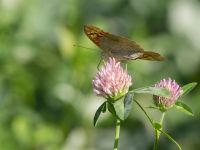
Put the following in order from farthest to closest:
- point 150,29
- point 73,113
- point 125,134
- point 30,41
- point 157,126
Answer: point 150,29
point 125,134
point 30,41
point 73,113
point 157,126

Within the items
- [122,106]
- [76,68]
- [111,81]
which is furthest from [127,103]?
[76,68]

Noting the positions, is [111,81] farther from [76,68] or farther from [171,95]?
[76,68]

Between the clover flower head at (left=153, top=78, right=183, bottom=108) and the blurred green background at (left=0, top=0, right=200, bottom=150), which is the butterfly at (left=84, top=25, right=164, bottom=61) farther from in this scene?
the blurred green background at (left=0, top=0, right=200, bottom=150)

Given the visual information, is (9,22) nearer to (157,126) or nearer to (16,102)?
(16,102)

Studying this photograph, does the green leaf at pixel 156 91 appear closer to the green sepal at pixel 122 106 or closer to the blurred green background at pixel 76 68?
the green sepal at pixel 122 106

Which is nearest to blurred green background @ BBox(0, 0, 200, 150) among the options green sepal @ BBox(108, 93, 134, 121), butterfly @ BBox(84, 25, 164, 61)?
butterfly @ BBox(84, 25, 164, 61)

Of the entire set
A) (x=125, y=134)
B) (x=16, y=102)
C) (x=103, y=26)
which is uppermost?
(x=103, y=26)

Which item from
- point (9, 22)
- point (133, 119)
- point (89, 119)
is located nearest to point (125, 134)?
point (133, 119)

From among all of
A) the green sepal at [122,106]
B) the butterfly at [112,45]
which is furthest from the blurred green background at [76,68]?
the green sepal at [122,106]
